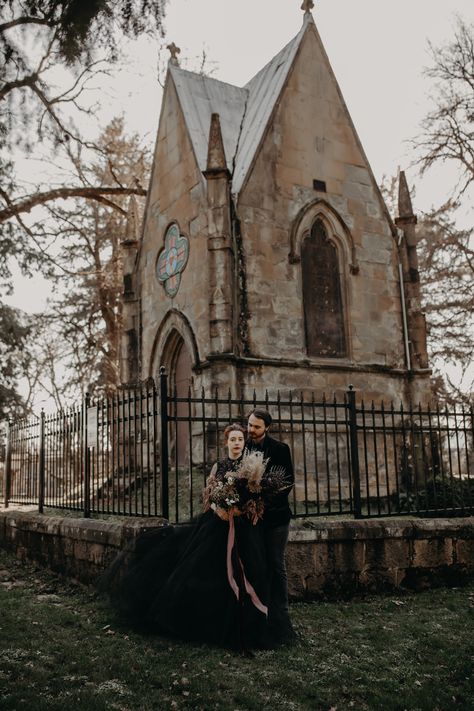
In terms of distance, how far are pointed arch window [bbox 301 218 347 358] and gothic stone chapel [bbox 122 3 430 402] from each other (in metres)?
0.03

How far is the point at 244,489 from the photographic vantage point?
17.6ft

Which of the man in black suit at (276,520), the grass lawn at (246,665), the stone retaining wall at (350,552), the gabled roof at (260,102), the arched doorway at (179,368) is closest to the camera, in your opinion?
the grass lawn at (246,665)

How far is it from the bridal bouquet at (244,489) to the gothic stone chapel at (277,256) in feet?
20.6

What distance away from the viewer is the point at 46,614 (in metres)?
6.19

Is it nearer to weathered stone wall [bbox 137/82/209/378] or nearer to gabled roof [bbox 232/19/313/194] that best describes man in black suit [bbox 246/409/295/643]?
weathered stone wall [bbox 137/82/209/378]

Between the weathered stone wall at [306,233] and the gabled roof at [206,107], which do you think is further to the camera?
the gabled roof at [206,107]

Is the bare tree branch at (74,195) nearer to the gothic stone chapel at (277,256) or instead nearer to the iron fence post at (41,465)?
the gothic stone chapel at (277,256)

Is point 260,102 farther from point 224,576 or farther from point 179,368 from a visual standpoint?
point 224,576

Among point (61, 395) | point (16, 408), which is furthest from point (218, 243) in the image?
point (61, 395)

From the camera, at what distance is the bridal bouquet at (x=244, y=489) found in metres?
5.31

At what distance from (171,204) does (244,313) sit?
4022 millimetres

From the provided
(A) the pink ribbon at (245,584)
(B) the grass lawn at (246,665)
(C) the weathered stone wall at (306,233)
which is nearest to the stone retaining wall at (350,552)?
(B) the grass lawn at (246,665)

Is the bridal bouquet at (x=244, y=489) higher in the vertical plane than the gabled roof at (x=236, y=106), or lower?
lower

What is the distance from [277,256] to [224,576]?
8.77 meters
